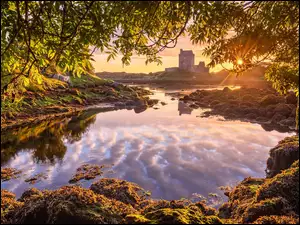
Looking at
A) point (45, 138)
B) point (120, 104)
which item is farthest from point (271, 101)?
point (45, 138)

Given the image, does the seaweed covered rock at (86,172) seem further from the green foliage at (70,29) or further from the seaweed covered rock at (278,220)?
the seaweed covered rock at (278,220)

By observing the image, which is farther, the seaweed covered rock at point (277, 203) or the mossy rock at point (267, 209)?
the mossy rock at point (267, 209)

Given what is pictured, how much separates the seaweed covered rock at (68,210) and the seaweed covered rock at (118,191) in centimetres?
440

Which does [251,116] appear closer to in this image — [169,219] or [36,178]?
[36,178]

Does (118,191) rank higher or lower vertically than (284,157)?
lower

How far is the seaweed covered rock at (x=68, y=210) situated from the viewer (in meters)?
5.09

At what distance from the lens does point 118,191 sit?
10555 millimetres

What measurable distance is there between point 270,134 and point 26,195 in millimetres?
21293

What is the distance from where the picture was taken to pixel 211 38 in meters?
7.16

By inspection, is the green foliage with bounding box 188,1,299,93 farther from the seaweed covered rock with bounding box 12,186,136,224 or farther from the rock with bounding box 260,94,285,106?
the rock with bounding box 260,94,285,106

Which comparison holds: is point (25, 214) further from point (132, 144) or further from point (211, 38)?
point (132, 144)

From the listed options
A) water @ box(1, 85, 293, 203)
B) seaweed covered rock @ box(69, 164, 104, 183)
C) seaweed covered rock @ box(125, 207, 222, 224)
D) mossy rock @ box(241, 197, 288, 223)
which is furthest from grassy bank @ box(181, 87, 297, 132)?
seaweed covered rock @ box(125, 207, 222, 224)

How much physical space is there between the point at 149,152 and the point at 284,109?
21.6 m

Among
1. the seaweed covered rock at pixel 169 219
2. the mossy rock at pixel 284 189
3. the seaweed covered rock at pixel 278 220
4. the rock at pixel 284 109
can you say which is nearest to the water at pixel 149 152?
the mossy rock at pixel 284 189
